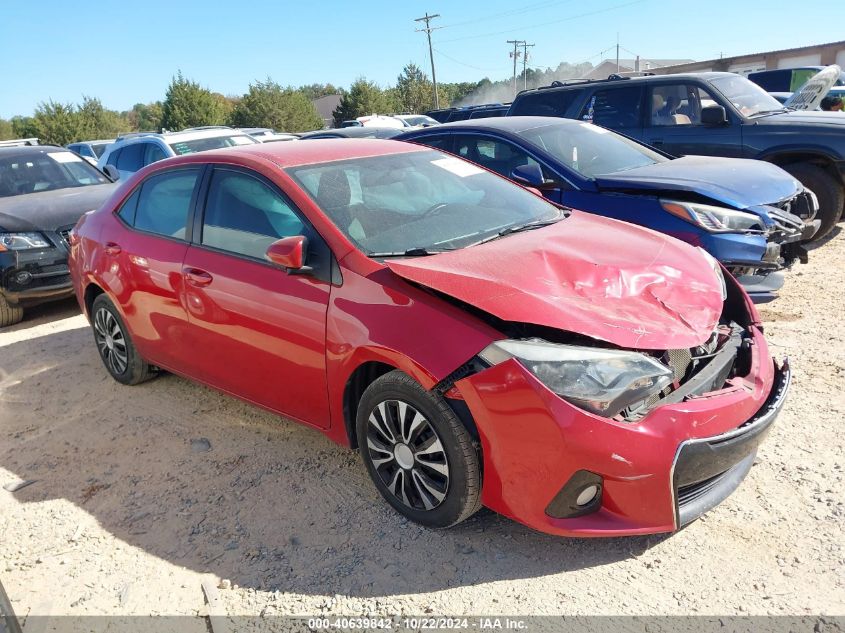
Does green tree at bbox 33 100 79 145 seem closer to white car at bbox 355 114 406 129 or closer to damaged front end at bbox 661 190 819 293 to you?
white car at bbox 355 114 406 129

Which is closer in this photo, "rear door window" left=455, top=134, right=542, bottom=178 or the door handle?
the door handle

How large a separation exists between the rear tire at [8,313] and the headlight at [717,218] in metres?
6.09

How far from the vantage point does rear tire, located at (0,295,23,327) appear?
6.45 m

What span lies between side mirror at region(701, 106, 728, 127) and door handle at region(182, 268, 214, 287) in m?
6.07

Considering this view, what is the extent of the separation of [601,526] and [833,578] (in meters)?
0.88

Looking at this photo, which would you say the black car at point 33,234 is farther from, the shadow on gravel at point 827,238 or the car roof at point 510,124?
the shadow on gravel at point 827,238

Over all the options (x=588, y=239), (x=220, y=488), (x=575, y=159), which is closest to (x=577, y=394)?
(x=588, y=239)

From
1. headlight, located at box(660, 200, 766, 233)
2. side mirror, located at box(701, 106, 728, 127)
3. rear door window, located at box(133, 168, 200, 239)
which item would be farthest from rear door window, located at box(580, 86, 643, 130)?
rear door window, located at box(133, 168, 200, 239)

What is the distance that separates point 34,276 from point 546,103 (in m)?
6.29

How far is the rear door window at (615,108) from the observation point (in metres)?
8.02

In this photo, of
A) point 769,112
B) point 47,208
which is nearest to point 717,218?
point 769,112

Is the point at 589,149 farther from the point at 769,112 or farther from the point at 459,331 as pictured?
the point at 459,331

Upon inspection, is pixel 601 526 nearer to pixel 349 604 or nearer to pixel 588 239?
pixel 349 604

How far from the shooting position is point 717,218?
4852 millimetres
